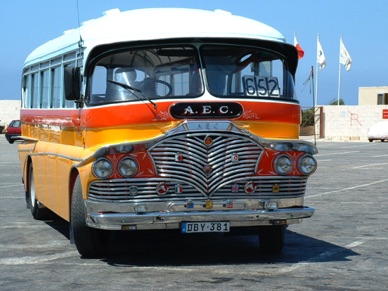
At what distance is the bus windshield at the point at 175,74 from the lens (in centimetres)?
1092

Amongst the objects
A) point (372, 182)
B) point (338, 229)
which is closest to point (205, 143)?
point (338, 229)

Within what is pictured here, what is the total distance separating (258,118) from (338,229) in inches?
160

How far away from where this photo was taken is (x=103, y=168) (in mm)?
10461

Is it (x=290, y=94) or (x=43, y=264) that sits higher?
(x=290, y=94)

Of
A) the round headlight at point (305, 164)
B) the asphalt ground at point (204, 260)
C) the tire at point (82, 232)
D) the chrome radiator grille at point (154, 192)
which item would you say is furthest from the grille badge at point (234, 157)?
the tire at point (82, 232)

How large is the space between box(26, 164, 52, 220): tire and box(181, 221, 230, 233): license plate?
5428 mm

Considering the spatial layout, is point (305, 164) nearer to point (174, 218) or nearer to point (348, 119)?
point (174, 218)

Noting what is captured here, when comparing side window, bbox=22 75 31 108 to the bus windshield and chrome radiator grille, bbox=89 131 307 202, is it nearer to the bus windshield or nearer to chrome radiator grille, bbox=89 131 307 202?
the bus windshield

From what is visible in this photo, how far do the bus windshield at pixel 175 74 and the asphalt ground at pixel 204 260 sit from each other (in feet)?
5.89

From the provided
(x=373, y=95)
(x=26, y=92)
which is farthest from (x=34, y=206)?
(x=373, y=95)

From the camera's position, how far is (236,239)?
1331cm

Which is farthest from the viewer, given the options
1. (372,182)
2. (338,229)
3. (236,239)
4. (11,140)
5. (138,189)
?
(11,140)

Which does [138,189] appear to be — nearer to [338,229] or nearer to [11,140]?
[338,229]

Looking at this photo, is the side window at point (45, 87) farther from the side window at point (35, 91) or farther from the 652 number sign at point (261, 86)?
the 652 number sign at point (261, 86)
